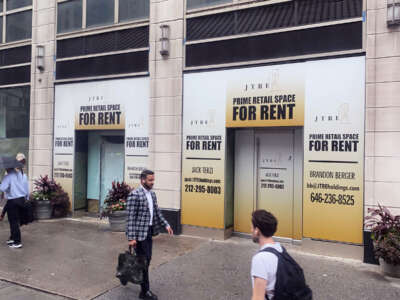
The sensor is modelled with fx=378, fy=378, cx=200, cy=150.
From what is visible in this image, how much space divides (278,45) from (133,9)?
13.8 feet

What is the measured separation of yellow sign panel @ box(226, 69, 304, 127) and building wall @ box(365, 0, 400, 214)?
1311mm

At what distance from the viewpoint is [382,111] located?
6.90 m

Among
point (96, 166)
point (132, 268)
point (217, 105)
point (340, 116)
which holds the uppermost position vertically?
point (217, 105)

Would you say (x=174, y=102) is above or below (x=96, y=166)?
above

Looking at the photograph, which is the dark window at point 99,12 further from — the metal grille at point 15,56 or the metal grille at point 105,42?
the metal grille at point 15,56

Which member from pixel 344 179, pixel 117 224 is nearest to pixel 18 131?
pixel 117 224

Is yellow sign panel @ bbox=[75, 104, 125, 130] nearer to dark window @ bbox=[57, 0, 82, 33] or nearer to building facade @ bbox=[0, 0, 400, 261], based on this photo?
building facade @ bbox=[0, 0, 400, 261]

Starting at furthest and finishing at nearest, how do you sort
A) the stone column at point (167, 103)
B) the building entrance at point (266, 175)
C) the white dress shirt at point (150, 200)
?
the stone column at point (167, 103) → the building entrance at point (266, 175) → the white dress shirt at point (150, 200)

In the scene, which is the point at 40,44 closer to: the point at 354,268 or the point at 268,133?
the point at 268,133

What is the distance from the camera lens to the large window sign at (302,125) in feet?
23.4

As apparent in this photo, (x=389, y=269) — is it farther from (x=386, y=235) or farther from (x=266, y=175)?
(x=266, y=175)

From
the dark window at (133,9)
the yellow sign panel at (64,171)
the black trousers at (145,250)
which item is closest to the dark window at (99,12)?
the dark window at (133,9)

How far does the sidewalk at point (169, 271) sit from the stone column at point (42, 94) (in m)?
3.29

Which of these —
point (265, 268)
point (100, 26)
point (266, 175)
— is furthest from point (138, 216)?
point (100, 26)
